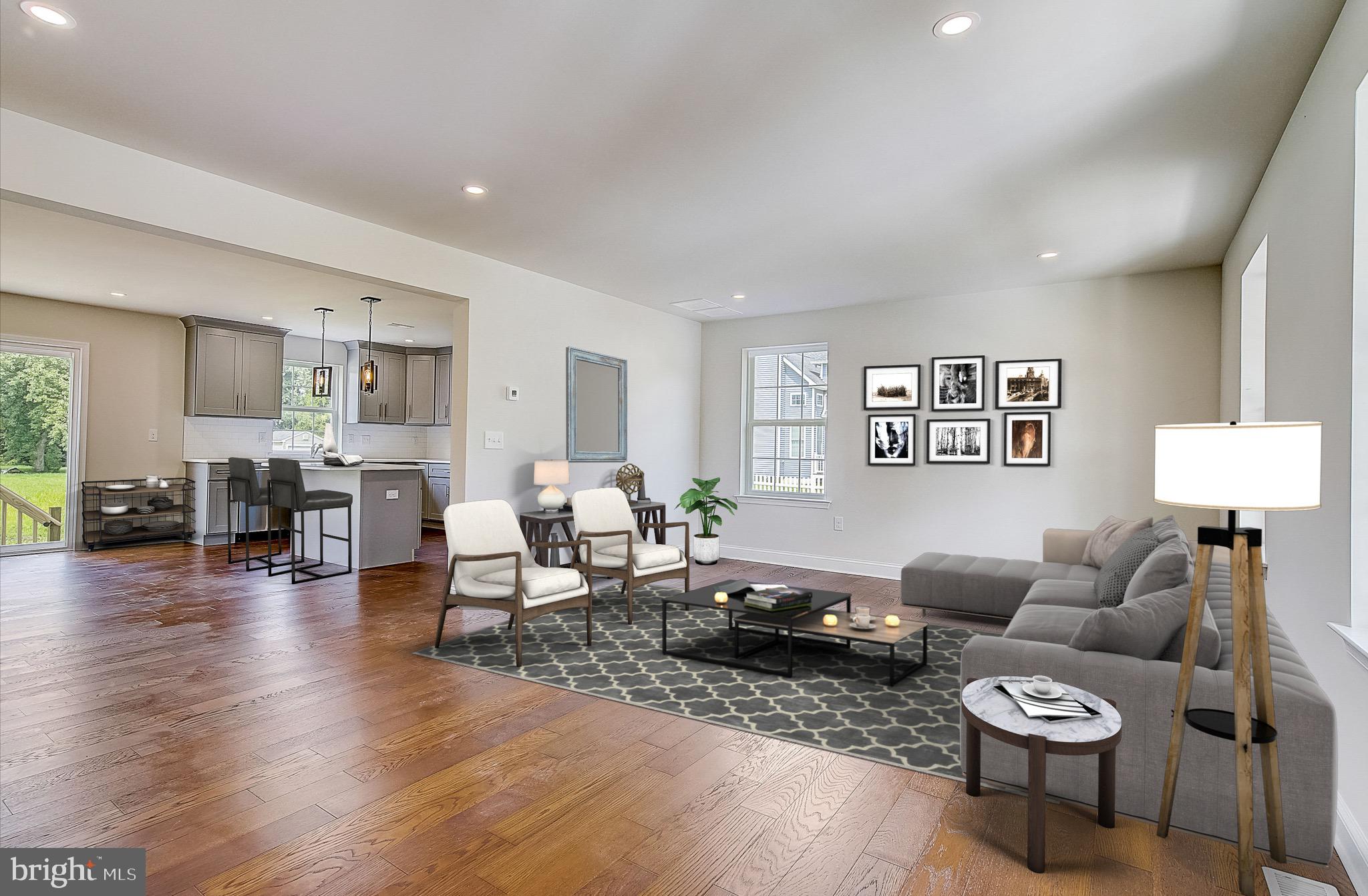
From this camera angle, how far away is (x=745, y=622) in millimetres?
3877

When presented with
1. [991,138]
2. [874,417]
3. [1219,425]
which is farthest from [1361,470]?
[874,417]

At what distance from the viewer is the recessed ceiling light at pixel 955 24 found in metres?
2.29

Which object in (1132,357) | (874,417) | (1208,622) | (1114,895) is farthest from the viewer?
(874,417)

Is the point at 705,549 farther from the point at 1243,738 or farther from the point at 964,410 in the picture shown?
the point at 1243,738

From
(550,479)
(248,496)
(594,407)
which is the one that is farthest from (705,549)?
(248,496)

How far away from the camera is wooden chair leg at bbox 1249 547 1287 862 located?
1893 millimetres

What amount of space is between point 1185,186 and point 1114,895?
3.56 meters

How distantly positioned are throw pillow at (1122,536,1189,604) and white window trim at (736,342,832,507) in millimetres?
4165

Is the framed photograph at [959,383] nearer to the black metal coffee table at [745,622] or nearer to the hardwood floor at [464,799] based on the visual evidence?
the black metal coffee table at [745,622]

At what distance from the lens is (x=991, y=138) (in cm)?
320

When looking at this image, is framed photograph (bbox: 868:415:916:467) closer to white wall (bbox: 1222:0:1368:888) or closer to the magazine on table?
white wall (bbox: 1222:0:1368:888)

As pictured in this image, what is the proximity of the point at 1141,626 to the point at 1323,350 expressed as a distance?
1.15 meters

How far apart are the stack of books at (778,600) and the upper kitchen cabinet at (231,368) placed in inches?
289

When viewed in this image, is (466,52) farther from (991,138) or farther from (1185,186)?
(1185,186)
